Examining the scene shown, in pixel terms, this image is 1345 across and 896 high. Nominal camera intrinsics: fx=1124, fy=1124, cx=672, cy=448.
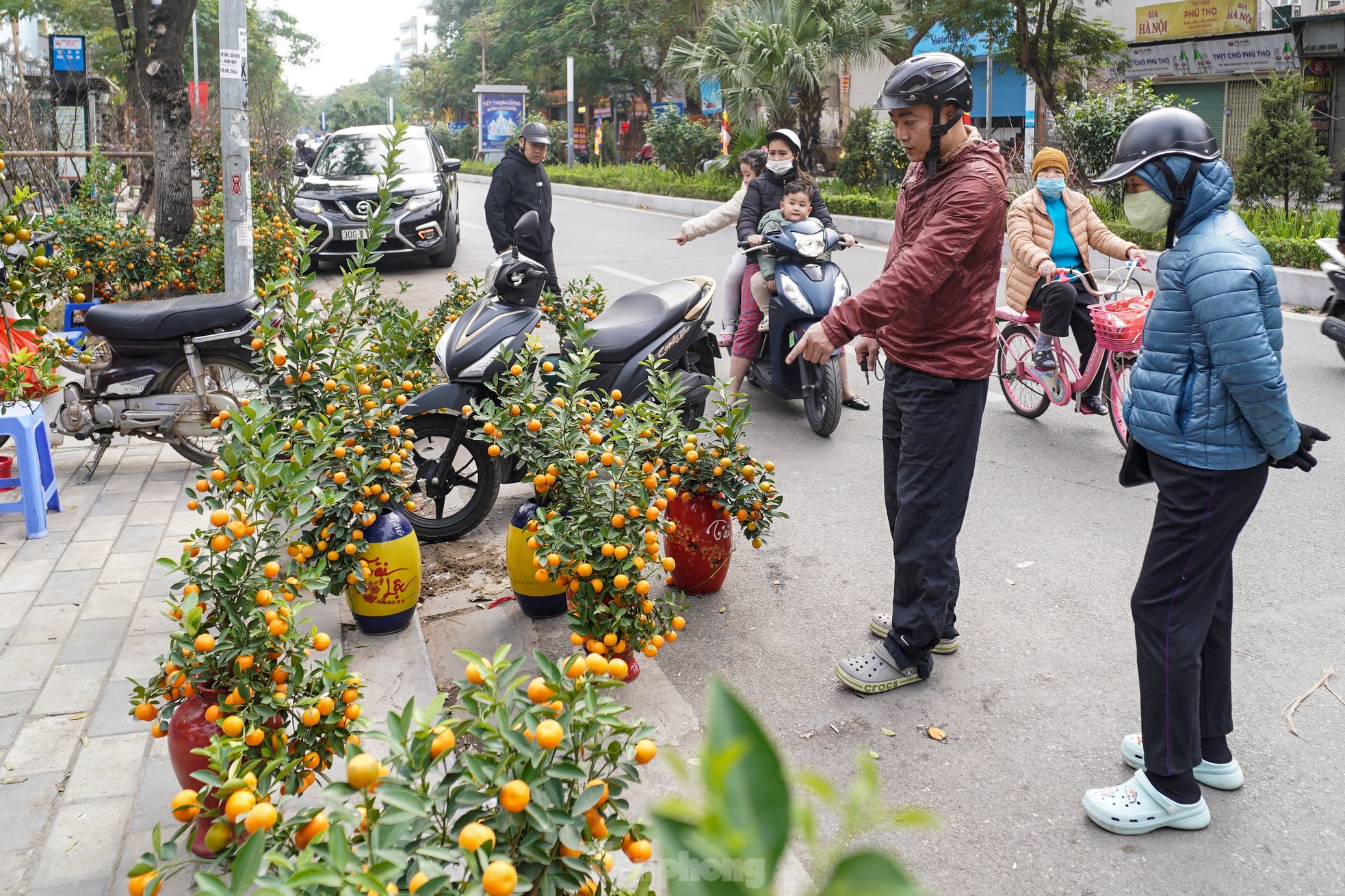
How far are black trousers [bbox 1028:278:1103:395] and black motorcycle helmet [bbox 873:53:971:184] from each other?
11.0ft

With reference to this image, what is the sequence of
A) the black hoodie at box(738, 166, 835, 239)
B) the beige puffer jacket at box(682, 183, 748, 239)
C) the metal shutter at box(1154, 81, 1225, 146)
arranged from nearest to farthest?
the black hoodie at box(738, 166, 835, 239), the beige puffer jacket at box(682, 183, 748, 239), the metal shutter at box(1154, 81, 1225, 146)

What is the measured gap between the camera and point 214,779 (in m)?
2.01

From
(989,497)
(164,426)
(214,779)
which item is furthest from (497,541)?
(214,779)

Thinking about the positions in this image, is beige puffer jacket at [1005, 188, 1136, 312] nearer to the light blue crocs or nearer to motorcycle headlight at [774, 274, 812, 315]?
motorcycle headlight at [774, 274, 812, 315]

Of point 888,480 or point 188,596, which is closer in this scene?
point 188,596

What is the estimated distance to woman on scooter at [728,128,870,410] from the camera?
744 centimetres

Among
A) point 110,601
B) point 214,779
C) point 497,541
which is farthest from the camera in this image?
point 497,541

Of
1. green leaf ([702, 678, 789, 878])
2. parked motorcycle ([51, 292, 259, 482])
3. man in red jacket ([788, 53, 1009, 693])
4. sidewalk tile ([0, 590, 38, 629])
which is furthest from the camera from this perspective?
parked motorcycle ([51, 292, 259, 482])

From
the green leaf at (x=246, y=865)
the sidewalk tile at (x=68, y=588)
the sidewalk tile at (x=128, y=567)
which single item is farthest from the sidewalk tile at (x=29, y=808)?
the green leaf at (x=246, y=865)

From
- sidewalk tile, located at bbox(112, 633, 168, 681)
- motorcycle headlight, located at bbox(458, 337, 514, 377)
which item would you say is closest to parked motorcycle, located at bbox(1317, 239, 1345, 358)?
motorcycle headlight, located at bbox(458, 337, 514, 377)

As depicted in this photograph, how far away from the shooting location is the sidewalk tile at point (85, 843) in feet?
8.87

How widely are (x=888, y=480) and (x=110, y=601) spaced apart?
3051 millimetres

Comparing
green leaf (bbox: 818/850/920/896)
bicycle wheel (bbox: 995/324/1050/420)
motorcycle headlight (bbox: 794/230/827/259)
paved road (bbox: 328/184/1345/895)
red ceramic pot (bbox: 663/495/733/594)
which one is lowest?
paved road (bbox: 328/184/1345/895)

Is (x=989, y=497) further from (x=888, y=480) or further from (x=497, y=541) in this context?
(x=497, y=541)
